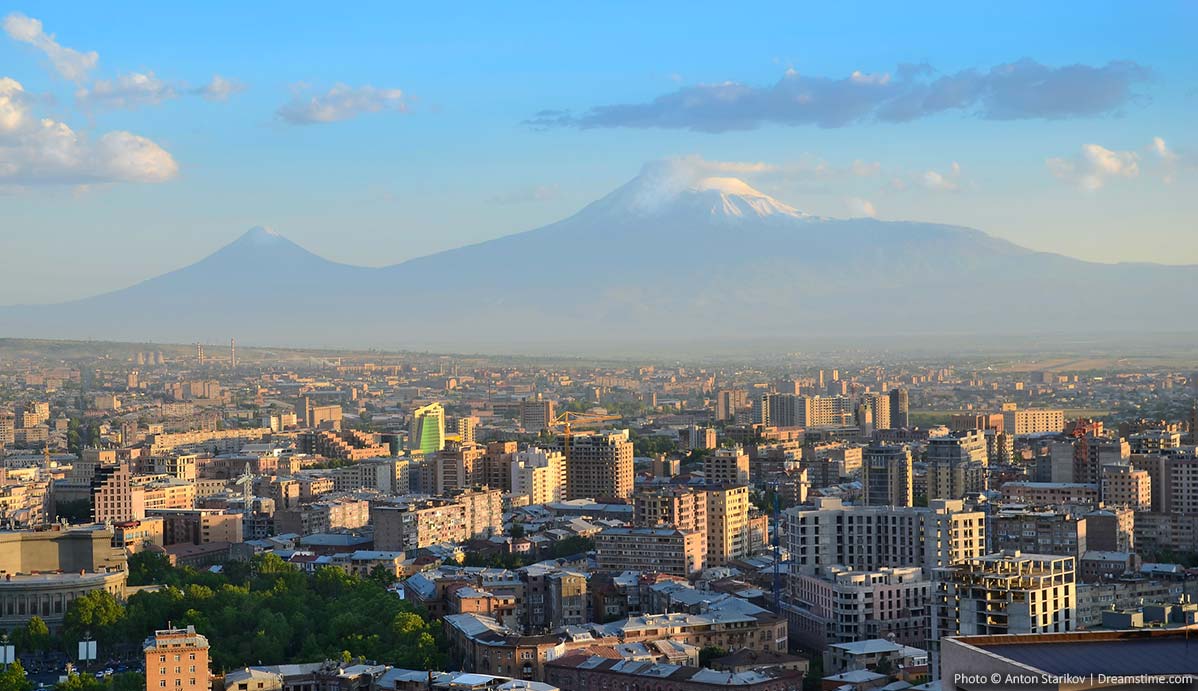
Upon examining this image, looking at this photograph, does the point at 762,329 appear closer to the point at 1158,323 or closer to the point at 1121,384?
the point at 1158,323

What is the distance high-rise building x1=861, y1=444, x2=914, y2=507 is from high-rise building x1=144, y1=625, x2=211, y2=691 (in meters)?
17.9

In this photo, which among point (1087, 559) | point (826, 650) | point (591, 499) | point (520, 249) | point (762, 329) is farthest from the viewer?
point (520, 249)

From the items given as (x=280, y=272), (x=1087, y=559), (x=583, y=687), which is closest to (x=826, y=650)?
(x=583, y=687)

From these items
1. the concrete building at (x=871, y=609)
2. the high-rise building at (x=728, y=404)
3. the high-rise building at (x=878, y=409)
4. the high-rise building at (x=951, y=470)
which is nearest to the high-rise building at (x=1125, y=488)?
the high-rise building at (x=951, y=470)

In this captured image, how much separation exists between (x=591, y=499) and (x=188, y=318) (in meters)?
139

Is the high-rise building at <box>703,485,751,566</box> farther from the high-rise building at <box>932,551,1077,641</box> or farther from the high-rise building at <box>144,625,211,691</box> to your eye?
the high-rise building at <box>932,551,1077,641</box>

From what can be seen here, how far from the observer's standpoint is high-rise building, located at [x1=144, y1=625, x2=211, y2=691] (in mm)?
20578

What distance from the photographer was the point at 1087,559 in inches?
1092

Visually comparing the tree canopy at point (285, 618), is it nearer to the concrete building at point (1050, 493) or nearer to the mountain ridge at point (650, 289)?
the concrete building at point (1050, 493)

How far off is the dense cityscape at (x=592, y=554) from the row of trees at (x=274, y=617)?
53 mm

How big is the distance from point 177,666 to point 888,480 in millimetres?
18573

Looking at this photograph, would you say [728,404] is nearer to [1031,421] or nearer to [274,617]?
[1031,421]

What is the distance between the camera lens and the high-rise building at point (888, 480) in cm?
3628

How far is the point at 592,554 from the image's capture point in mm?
31109
